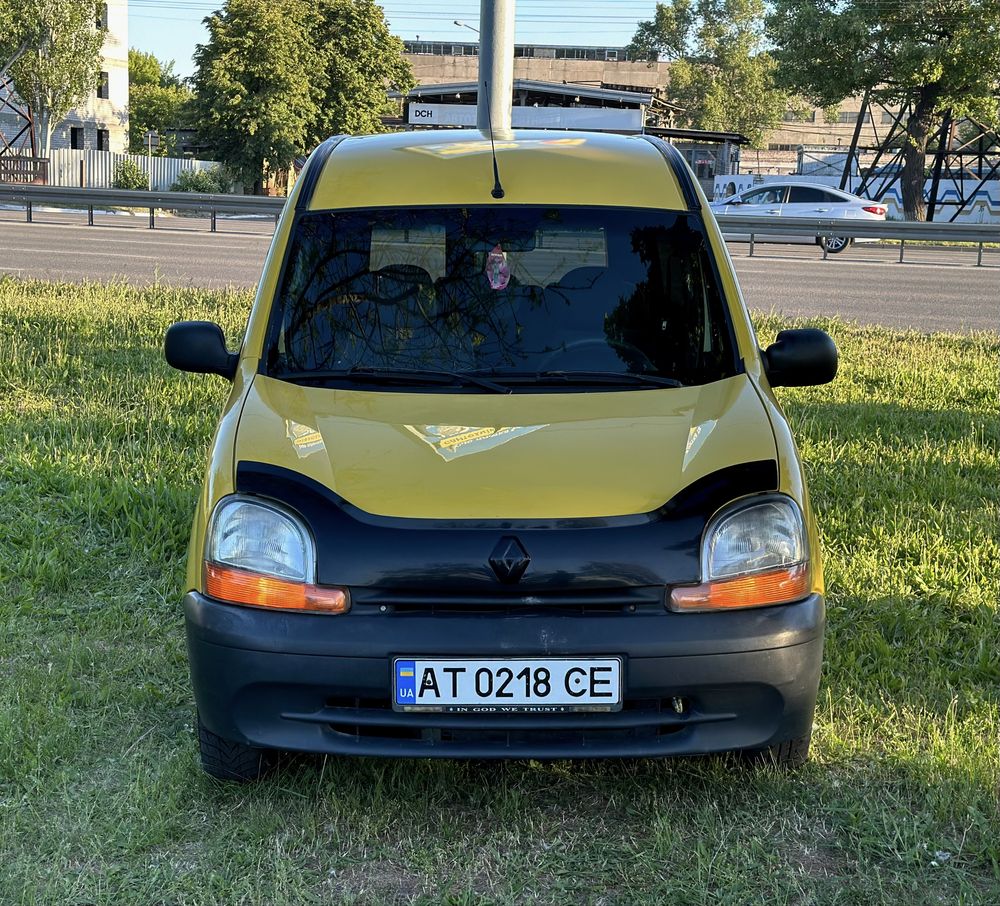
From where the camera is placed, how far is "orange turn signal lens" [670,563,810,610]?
2.86 meters

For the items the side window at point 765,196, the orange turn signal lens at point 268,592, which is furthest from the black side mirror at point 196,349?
the side window at point 765,196

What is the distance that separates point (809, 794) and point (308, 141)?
46862 millimetres

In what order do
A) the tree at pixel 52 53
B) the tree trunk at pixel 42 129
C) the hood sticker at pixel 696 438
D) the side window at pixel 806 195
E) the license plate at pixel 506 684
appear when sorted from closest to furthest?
the license plate at pixel 506 684 < the hood sticker at pixel 696 438 < the side window at pixel 806 195 < the tree at pixel 52 53 < the tree trunk at pixel 42 129

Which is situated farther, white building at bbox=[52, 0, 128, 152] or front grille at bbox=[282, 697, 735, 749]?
white building at bbox=[52, 0, 128, 152]

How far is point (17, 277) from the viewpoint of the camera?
520 inches

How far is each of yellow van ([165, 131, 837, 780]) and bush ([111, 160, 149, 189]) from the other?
43.6 metres

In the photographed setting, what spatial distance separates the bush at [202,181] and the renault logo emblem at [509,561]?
4173cm

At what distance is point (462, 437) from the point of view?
315 centimetres

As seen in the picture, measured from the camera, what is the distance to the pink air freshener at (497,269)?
3.84 metres

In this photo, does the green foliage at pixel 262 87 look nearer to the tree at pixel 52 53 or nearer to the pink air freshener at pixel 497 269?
the tree at pixel 52 53

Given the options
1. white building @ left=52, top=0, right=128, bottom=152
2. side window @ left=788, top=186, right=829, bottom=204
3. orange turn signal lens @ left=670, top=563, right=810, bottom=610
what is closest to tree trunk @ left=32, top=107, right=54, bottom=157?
white building @ left=52, top=0, right=128, bottom=152

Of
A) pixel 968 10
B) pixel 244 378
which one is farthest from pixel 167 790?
pixel 968 10

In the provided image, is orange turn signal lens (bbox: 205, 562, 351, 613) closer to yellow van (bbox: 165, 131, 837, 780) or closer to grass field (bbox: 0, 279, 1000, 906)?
yellow van (bbox: 165, 131, 837, 780)

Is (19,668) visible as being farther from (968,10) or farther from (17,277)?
(968,10)
